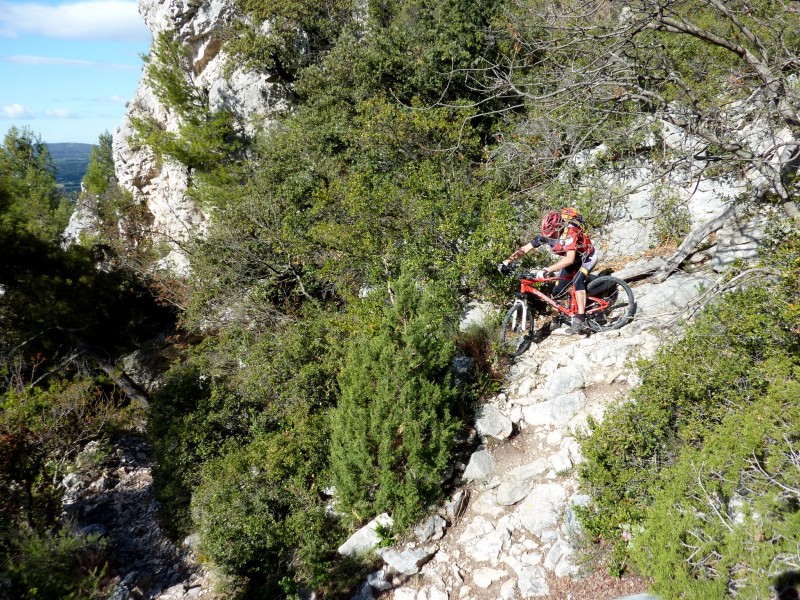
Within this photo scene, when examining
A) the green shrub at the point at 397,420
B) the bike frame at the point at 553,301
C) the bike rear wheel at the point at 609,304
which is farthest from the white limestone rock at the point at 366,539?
the bike rear wheel at the point at 609,304

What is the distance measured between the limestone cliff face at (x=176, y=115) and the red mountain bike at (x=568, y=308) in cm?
1114

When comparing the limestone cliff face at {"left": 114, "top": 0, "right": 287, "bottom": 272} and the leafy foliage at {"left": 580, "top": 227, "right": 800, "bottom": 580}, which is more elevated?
the limestone cliff face at {"left": 114, "top": 0, "right": 287, "bottom": 272}

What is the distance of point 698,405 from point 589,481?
139cm

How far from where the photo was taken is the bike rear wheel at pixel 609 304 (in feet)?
21.5

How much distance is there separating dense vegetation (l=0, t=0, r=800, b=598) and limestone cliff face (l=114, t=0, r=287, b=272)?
123 cm

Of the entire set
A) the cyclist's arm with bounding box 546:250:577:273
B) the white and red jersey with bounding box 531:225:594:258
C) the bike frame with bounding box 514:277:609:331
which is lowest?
the bike frame with bounding box 514:277:609:331

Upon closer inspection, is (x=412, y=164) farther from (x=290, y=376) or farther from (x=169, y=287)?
(x=169, y=287)

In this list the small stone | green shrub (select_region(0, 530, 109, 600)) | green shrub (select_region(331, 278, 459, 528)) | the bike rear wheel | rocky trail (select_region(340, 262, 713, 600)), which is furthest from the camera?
the bike rear wheel

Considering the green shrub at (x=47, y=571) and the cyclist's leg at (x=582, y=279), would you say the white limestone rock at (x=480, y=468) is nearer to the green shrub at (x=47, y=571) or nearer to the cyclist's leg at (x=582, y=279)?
the cyclist's leg at (x=582, y=279)

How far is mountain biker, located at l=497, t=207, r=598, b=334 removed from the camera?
6.26m

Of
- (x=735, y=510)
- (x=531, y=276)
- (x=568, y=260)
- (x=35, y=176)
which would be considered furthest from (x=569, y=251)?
(x=35, y=176)

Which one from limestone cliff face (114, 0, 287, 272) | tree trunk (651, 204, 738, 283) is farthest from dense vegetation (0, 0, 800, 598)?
limestone cliff face (114, 0, 287, 272)

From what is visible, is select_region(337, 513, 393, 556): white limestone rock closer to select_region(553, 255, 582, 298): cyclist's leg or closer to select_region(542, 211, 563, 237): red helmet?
select_region(553, 255, 582, 298): cyclist's leg

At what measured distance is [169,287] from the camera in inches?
563
